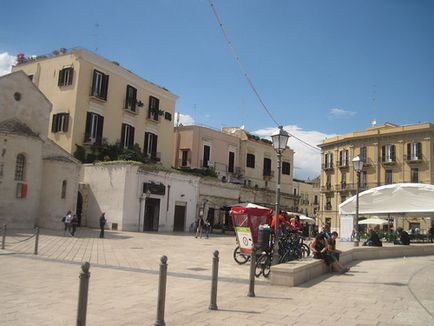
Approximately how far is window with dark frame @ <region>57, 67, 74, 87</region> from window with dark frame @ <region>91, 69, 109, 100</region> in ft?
5.51

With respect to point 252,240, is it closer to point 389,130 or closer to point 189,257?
point 189,257

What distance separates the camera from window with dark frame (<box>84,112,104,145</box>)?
33.7 m

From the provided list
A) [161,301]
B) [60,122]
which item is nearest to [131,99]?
[60,122]

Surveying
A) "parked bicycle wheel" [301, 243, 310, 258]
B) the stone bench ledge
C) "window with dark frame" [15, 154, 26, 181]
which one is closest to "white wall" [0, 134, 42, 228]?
"window with dark frame" [15, 154, 26, 181]

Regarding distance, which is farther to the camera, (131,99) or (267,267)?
(131,99)

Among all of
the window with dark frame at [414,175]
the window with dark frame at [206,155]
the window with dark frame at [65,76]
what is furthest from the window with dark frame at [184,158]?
A: the window with dark frame at [414,175]

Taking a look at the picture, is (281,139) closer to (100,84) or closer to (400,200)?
(400,200)

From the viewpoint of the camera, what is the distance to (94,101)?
1344 inches

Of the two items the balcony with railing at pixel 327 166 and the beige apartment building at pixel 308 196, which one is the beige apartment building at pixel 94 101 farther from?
the beige apartment building at pixel 308 196

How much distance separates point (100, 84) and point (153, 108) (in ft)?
21.6

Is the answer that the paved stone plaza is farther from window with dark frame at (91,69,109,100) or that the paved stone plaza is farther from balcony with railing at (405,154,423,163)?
balcony with railing at (405,154,423,163)

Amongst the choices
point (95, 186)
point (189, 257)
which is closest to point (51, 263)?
point (189, 257)

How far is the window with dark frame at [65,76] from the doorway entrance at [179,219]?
12.9 metres

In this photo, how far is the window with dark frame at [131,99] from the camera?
121 feet
